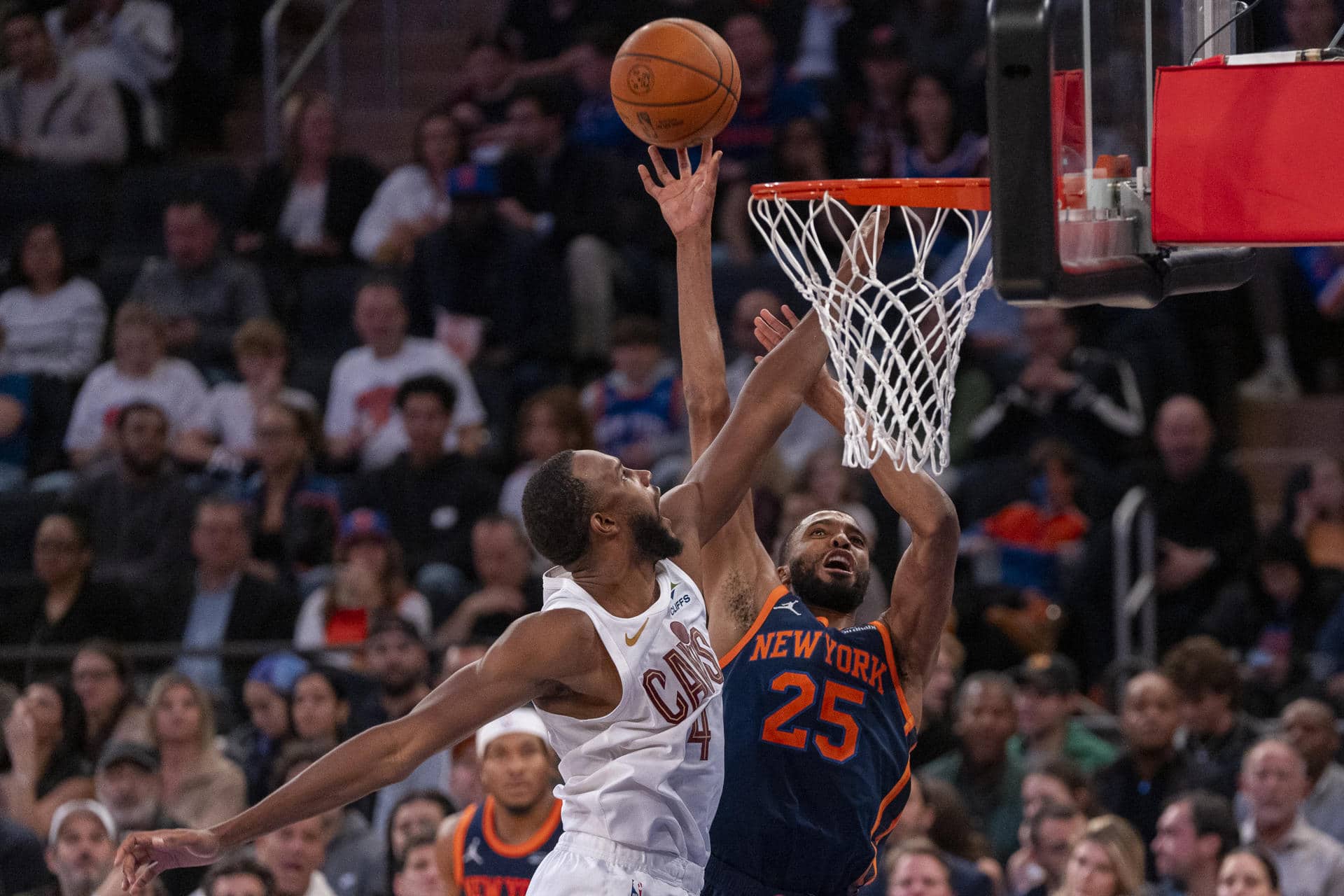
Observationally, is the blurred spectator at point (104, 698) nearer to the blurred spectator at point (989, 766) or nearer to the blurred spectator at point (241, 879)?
the blurred spectator at point (241, 879)

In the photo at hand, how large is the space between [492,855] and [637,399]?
13.1ft

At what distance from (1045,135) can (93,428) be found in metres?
7.67

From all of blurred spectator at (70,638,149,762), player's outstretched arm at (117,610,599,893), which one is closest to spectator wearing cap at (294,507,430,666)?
blurred spectator at (70,638,149,762)

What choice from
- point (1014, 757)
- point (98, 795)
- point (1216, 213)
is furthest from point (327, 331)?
point (1216, 213)

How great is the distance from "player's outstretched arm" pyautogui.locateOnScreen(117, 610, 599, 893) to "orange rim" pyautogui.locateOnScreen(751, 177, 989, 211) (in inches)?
53.9

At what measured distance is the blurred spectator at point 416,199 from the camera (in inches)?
458

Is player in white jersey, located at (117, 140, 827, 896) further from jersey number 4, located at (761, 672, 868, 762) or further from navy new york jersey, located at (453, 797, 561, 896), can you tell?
navy new york jersey, located at (453, 797, 561, 896)

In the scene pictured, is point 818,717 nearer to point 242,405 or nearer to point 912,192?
point 912,192

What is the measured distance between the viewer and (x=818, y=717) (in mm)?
4941

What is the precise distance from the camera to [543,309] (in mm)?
10977

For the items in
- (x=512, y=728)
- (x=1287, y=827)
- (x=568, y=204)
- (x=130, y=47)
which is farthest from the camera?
(x=130, y=47)

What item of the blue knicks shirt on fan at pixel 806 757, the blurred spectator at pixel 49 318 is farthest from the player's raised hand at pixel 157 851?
the blurred spectator at pixel 49 318

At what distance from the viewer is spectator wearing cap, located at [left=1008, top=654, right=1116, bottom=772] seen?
8.45m

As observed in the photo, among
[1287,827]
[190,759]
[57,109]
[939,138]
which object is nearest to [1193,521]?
[1287,827]
